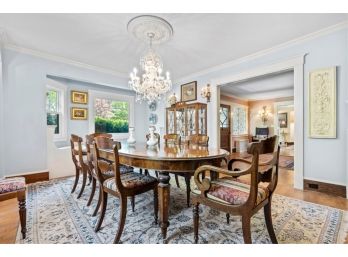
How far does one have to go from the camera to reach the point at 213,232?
1620mm

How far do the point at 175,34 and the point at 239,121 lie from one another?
6.13 metres

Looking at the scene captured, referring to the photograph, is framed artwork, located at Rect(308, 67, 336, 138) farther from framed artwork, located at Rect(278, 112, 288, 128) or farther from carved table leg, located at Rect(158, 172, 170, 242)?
framed artwork, located at Rect(278, 112, 288, 128)

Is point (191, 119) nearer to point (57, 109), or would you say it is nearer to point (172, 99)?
point (172, 99)

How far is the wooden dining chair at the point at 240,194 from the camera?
1166mm

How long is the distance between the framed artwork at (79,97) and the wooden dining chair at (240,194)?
4.05m

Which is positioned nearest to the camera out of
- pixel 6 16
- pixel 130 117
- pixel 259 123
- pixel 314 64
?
pixel 6 16

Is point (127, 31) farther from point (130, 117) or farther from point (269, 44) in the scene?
point (130, 117)

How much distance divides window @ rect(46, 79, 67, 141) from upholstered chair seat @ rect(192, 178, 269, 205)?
12.8 ft

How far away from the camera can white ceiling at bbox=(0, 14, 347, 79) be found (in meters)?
2.15

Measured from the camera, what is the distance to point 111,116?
5055 mm

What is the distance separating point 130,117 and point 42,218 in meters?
3.82

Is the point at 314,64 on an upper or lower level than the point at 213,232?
upper
